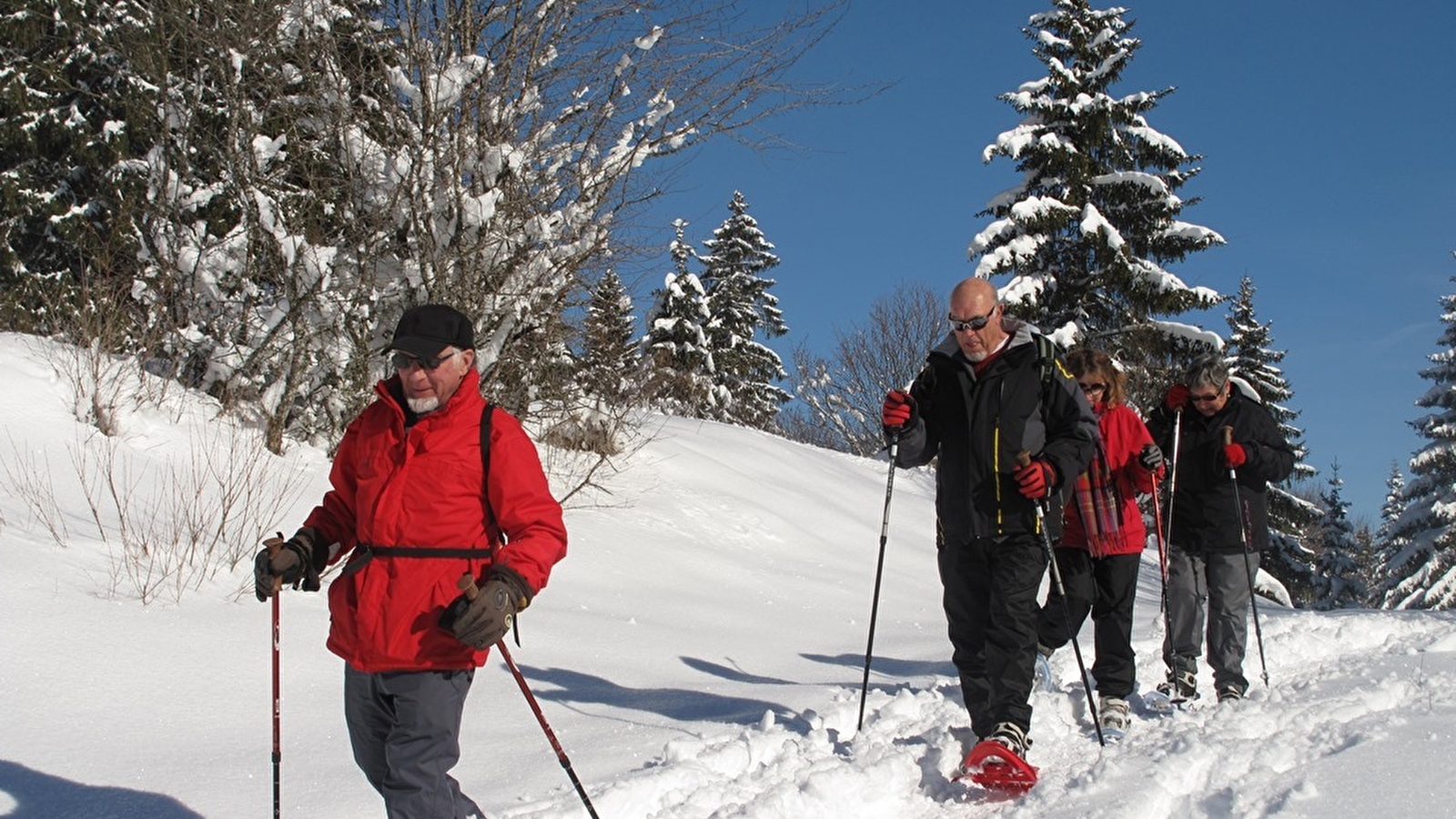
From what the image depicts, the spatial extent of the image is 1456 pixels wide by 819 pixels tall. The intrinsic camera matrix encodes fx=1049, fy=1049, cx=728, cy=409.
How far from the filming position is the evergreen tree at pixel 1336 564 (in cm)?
3206

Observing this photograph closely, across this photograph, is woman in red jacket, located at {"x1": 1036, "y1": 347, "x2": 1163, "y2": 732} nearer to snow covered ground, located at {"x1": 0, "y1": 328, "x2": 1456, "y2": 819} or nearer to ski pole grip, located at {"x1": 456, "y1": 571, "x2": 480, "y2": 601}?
snow covered ground, located at {"x1": 0, "y1": 328, "x2": 1456, "y2": 819}

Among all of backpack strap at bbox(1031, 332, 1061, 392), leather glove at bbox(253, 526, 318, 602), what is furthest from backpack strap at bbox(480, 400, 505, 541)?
backpack strap at bbox(1031, 332, 1061, 392)

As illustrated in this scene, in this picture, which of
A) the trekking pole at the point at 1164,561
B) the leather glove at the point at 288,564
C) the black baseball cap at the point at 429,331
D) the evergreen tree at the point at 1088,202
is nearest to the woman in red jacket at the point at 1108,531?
the trekking pole at the point at 1164,561

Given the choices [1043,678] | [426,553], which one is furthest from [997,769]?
[426,553]

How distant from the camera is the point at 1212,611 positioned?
611cm

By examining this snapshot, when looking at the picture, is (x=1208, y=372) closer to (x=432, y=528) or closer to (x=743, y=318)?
(x=432, y=528)

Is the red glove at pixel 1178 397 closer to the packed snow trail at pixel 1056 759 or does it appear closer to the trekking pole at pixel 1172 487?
the trekking pole at pixel 1172 487

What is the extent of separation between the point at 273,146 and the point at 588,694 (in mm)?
6402

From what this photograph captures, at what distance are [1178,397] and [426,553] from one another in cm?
503

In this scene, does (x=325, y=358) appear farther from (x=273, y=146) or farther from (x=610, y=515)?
(x=610, y=515)

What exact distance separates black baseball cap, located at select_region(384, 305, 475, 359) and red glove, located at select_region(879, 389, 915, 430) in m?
2.09

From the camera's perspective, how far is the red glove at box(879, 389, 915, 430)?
14.8ft

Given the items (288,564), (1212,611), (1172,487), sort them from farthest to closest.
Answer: (1172,487) < (1212,611) < (288,564)

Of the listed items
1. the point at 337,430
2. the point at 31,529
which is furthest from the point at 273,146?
the point at 31,529
